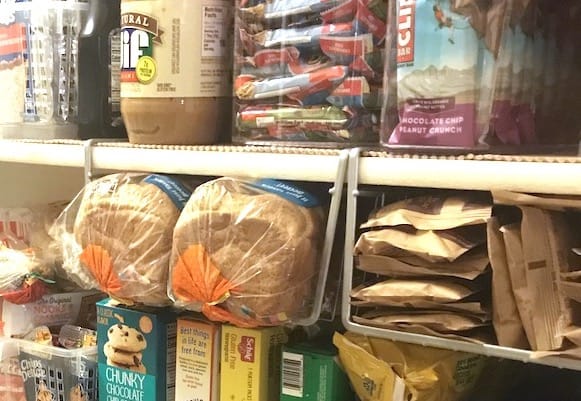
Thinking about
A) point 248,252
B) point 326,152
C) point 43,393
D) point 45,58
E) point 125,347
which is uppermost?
point 45,58

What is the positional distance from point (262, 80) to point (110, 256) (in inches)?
11.1

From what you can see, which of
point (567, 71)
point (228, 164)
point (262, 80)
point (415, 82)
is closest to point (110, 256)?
point (228, 164)

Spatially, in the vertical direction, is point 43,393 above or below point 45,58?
below

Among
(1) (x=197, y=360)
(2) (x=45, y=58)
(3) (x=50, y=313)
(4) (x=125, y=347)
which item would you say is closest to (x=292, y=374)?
(1) (x=197, y=360)

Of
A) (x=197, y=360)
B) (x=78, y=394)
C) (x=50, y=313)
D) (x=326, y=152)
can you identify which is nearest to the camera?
(x=326, y=152)

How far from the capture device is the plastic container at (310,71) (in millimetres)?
925

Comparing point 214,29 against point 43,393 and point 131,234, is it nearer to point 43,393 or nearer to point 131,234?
point 131,234

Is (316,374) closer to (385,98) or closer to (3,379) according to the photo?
(385,98)

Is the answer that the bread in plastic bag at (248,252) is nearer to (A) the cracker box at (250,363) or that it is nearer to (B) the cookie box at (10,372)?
(A) the cracker box at (250,363)

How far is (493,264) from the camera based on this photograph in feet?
2.57

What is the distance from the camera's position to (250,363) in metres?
0.98

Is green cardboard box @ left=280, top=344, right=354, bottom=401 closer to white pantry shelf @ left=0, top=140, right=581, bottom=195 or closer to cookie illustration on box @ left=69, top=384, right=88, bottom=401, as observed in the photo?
white pantry shelf @ left=0, top=140, right=581, bottom=195

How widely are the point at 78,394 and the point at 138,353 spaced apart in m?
0.15

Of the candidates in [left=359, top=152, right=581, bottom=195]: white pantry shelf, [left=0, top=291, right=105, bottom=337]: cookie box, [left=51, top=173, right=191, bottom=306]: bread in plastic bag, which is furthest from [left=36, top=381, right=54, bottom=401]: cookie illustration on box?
[left=359, top=152, right=581, bottom=195]: white pantry shelf
